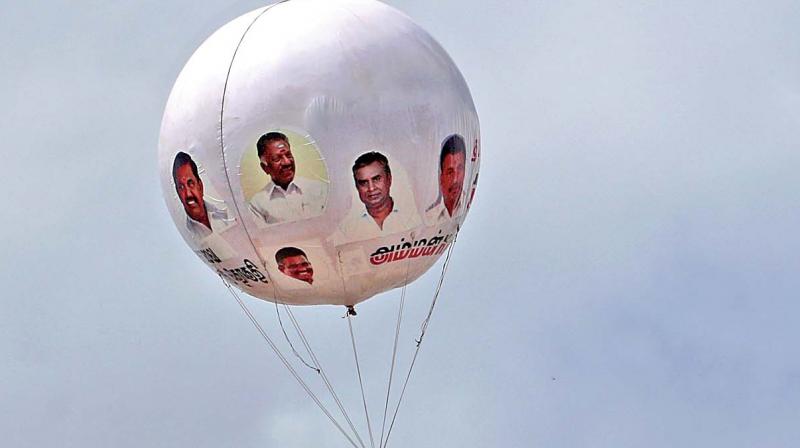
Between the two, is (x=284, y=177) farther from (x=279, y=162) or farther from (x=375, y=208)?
(x=375, y=208)

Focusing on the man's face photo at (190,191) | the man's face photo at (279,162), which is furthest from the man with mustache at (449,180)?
the man's face photo at (190,191)

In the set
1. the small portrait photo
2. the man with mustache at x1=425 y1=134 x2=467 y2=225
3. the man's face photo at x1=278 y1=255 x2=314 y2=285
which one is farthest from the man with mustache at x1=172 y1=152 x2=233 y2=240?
the man with mustache at x1=425 y1=134 x2=467 y2=225

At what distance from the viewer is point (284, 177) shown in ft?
204

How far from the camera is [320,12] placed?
63.8 metres

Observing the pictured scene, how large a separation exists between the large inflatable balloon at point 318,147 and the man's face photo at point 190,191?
40mm

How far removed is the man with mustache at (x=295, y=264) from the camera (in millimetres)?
63438

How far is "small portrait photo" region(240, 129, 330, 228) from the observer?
2442 inches

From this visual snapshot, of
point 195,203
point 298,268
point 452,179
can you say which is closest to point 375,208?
point 452,179

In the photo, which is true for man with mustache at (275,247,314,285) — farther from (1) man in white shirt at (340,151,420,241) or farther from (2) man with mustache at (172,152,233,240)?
(2) man with mustache at (172,152,233,240)

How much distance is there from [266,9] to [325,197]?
202 inches

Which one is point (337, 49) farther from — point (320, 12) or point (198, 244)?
point (198, 244)

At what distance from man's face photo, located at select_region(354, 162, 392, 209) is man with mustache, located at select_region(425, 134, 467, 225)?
1.48 m

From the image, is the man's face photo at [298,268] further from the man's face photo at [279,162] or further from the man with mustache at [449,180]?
the man with mustache at [449,180]

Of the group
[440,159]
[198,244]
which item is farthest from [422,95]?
Answer: [198,244]
